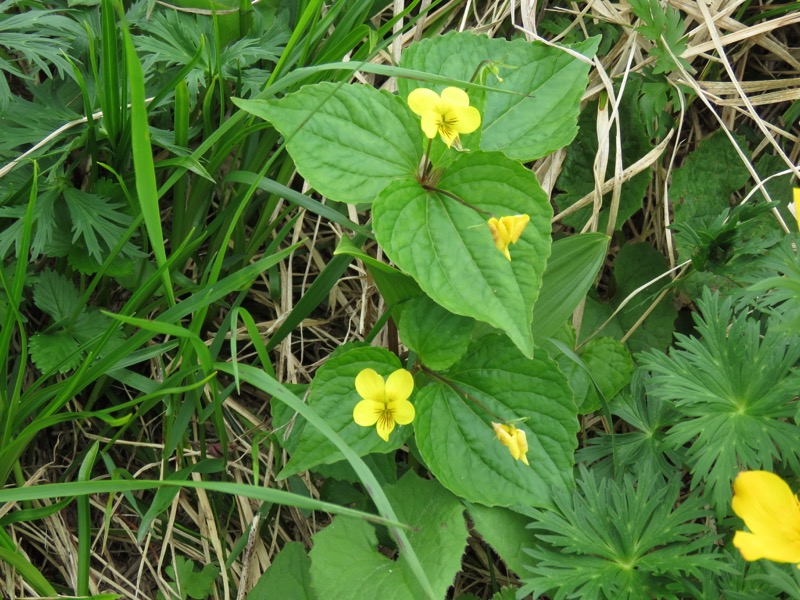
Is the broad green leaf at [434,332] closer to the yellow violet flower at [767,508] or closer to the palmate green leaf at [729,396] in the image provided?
the palmate green leaf at [729,396]

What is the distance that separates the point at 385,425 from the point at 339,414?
0.26 feet

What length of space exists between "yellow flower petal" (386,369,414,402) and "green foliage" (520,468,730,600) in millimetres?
272

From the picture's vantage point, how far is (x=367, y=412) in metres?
1.19

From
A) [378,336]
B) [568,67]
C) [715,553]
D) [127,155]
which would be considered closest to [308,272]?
[378,336]

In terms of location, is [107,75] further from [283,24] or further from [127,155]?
[283,24]

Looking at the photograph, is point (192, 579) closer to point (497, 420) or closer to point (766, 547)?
point (497, 420)

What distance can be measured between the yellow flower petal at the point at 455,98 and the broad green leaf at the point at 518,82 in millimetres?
168

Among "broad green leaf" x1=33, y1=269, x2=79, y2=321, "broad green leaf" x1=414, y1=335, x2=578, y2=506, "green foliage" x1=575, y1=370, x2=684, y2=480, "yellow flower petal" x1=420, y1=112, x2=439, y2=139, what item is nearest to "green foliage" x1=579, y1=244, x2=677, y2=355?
"green foliage" x1=575, y1=370, x2=684, y2=480

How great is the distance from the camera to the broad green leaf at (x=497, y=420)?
1226mm

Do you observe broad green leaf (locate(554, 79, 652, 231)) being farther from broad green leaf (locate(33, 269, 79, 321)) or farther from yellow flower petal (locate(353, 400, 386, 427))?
broad green leaf (locate(33, 269, 79, 321))

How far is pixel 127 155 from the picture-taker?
1.42 meters

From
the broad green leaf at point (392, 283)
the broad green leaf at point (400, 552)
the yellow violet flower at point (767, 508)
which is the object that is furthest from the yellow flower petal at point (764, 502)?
the broad green leaf at point (392, 283)

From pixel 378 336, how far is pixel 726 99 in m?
0.93

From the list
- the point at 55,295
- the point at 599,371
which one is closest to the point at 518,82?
the point at 599,371
